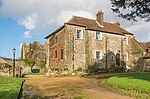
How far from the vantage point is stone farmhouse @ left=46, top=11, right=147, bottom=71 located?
34.9 metres

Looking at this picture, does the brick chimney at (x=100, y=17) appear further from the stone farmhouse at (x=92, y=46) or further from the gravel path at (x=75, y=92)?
the gravel path at (x=75, y=92)

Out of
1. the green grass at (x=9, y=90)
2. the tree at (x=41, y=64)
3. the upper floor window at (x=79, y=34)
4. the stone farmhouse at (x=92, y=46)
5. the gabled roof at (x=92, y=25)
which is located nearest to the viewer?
the green grass at (x=9, y=90)

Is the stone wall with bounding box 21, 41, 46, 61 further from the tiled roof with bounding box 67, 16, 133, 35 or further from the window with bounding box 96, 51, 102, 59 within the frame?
the window with bounding box 96, 51, 102, 59

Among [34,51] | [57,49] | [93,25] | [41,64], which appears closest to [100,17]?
[93,25]

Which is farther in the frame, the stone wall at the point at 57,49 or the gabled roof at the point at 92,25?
the gabled roof at the point at 92,25

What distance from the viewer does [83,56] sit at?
36.1m

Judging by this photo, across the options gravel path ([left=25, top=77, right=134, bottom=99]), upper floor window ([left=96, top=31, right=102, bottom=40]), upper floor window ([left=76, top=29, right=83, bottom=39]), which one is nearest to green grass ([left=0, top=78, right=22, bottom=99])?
gravel path ([left=25, top=77, right=134, bottom=99])

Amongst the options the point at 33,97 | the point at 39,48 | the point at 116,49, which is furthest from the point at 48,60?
the point at 33,97

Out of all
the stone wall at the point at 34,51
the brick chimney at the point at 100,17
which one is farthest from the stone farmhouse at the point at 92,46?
the stone wall at the point at 34,51

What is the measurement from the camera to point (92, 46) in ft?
122

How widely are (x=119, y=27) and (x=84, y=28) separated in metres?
10.8

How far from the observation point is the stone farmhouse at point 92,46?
34.9 metres

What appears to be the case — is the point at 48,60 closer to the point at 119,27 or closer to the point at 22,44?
the point at 22,44

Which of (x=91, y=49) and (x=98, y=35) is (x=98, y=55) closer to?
(x=91, y=49)
